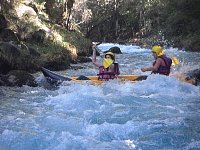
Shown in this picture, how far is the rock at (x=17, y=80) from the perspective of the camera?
40.6 ft

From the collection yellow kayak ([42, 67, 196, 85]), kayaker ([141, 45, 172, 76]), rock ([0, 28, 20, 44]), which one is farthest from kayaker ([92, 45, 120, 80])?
rock ([0, 28, 20, 44])

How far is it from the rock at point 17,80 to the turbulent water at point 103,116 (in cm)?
28

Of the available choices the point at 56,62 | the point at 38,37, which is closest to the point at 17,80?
the point at 56,62

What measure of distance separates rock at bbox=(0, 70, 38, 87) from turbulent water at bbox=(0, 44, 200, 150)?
10.9 inches

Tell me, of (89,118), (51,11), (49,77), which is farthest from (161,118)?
(51,11)

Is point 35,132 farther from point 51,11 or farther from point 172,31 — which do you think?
point 172,31

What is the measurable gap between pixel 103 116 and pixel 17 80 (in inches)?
195

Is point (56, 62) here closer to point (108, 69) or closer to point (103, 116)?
point (108, 69)

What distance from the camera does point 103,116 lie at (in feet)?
27.3

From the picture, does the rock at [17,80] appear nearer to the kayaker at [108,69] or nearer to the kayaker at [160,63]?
the kayaker at [108,69]

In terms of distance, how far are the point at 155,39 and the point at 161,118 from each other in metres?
35.9

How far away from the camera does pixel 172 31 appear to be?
3688 centimetres

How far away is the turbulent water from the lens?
6.57m

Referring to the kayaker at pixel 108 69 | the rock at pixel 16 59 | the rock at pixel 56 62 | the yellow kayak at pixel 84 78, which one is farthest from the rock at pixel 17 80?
the rock at pixel 56 62
